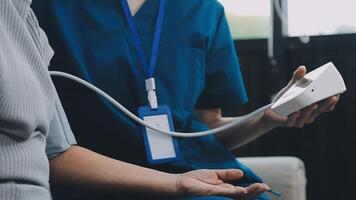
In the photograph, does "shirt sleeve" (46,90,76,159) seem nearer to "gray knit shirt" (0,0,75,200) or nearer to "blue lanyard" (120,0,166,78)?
"gray knit shirt" (0,0,75,200)

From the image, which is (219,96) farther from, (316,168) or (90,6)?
(316,168)

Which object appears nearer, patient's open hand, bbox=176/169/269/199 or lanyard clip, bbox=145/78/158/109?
patient's open hand, bbox=176/169/269/199

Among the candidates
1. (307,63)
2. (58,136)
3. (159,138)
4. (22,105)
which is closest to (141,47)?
(159,138)

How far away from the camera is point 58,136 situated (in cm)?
82

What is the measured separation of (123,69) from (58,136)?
9.0 inches

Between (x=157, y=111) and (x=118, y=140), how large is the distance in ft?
0.31

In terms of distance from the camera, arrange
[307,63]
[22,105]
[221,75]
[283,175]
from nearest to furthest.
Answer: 1. [22,105]
2. [221,75]
3. [283,175]
4. [307,63]

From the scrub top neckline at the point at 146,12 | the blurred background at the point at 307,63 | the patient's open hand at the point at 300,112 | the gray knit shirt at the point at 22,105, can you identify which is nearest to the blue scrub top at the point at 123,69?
the scrub top neckline at the point at 146,12

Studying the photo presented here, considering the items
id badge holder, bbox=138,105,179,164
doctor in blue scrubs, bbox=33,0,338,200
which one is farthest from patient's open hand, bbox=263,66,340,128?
id badge holder, bbox=138,105,179,164

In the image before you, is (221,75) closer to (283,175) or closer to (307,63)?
(283,175)

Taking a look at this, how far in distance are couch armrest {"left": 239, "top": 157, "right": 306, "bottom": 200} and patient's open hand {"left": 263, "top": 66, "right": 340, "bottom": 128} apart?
0.19m

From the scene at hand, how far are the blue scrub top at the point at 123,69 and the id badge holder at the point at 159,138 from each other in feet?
0.06

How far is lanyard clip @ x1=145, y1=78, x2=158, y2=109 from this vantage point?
1.00 meters

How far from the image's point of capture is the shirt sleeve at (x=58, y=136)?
808 mm
